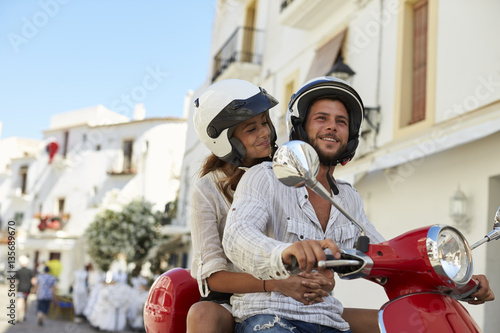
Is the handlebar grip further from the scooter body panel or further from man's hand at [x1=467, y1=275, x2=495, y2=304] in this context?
the scooter body panel

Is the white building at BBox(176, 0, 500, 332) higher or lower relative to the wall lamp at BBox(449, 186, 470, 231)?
higher

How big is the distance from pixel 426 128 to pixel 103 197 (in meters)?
31.7

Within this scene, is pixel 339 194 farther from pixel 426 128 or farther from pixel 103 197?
pixel 103 197

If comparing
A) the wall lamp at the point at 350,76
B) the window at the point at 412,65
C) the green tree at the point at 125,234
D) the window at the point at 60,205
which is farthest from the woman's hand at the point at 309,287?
the window at the point at 60,205

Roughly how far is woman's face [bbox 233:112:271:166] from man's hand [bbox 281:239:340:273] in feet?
3.72

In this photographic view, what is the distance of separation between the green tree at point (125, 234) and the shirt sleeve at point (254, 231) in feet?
95.2

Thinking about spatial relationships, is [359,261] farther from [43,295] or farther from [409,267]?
[43,295]

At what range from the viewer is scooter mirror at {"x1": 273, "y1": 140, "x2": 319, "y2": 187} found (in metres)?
1.57

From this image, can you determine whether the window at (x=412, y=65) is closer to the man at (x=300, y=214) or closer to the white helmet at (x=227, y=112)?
the white helmet at (x=227, y=112)

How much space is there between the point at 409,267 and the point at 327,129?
702mm

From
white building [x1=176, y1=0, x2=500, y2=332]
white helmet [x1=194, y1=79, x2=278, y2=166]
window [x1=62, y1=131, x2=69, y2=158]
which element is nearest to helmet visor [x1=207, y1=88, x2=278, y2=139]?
white helmet [x1=194, y1=79, x2=278, y2=166]

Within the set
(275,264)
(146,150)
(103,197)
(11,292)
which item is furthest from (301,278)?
(103,197)

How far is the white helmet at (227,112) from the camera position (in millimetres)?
2582

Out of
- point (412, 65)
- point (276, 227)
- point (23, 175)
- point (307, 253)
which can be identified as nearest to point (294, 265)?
point (307, 253)
